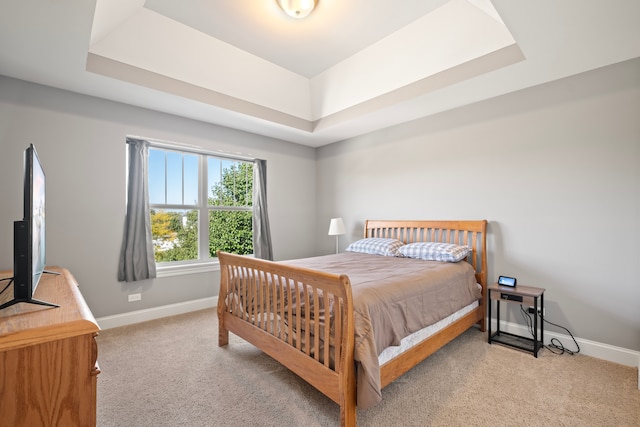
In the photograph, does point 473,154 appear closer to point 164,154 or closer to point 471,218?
point 471,218

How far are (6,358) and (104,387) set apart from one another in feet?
4.36

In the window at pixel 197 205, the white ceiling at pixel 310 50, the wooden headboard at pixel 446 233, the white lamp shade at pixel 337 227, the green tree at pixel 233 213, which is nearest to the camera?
the white ceiling at pixel 310 50

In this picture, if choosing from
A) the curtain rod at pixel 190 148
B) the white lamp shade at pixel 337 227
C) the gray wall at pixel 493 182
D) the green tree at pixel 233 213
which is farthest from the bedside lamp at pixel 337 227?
the curtain rod at pixel 190 148

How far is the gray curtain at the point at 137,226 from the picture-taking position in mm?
3176

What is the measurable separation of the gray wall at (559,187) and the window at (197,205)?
253 centimetres

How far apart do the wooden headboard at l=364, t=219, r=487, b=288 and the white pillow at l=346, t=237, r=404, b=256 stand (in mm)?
244

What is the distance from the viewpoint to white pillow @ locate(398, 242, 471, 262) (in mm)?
2877

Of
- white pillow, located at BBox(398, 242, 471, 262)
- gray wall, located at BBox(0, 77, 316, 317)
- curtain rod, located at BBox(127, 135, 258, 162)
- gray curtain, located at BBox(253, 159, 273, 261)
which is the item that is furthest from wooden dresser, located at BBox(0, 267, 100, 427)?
gray curtain, located at BBox(253, 159, 273, 261)

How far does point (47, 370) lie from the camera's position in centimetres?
107

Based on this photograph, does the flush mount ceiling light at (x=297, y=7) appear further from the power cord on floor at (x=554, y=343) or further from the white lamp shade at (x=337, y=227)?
the power cord on floor at (x=554, y=343)

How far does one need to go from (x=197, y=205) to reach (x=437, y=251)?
9.91 feet

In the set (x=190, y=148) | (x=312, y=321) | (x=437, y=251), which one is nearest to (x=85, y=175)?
(x=190, y=148)

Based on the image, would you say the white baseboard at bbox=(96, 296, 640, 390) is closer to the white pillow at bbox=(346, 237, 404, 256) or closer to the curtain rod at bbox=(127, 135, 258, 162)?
the white pillow at bbox=(346, 237, 404, 256)

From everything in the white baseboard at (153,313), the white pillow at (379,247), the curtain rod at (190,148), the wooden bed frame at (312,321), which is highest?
the curtain rod at (190,148)
